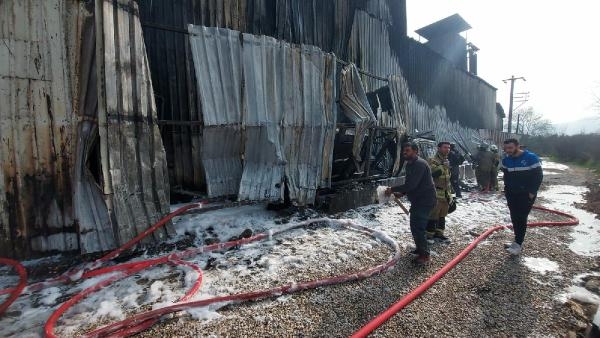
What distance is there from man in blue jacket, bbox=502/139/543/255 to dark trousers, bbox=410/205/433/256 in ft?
5.25

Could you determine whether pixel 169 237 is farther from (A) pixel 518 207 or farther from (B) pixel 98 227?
(A) pixel 518 207

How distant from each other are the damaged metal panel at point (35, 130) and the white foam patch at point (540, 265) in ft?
20.3

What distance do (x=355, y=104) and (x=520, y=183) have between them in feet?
11.4

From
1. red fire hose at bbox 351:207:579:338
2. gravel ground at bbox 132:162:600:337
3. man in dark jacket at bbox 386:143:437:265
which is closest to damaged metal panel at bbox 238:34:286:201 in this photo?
gravel ground at bbox 132:162:600:337

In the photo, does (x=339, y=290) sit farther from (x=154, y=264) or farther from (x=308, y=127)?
(x=308, y=127)

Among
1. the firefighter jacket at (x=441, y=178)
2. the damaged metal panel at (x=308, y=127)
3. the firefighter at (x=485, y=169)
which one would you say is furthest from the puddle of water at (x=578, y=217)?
the damaged metal panel at (x=308, y=127)

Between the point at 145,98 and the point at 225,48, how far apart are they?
5.30ft

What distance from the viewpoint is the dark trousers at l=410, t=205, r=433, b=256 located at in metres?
4.32

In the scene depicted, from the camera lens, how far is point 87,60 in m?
4.01

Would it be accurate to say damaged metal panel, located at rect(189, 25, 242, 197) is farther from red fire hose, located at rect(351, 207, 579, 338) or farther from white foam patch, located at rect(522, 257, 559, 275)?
white foam patch, located at rect(522, 257, 559, 275)

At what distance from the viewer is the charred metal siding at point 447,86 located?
42.2 ft

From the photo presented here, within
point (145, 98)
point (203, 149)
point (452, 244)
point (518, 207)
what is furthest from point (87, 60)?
point (518, 207)

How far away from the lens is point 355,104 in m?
6.95

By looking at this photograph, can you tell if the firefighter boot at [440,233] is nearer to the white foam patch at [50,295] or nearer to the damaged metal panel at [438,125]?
the white foam patch at [50,295]
